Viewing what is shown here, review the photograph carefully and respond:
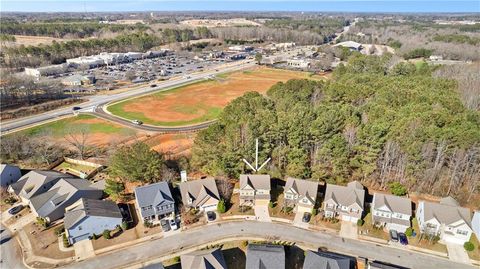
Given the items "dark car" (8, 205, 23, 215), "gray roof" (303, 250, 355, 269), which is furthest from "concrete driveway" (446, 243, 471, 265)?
"dark car" (8, 205, 23, 215)

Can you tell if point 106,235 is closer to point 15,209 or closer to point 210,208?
point 210,208

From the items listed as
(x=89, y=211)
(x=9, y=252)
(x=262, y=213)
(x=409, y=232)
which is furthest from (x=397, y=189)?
(x=9, y=252)

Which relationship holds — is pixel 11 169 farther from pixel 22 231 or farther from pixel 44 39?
pixel 44 39

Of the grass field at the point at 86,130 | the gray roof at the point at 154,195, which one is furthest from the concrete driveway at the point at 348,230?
the grass field at the point at 86,130

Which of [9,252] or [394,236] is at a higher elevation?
[394,236]

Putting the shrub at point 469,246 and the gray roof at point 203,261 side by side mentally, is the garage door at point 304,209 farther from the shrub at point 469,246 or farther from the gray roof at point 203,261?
the shrub at point 469,246

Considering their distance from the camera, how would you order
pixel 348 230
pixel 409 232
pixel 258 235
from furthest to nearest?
pixel 348 230, pixel 258 235, pixel 409 232
